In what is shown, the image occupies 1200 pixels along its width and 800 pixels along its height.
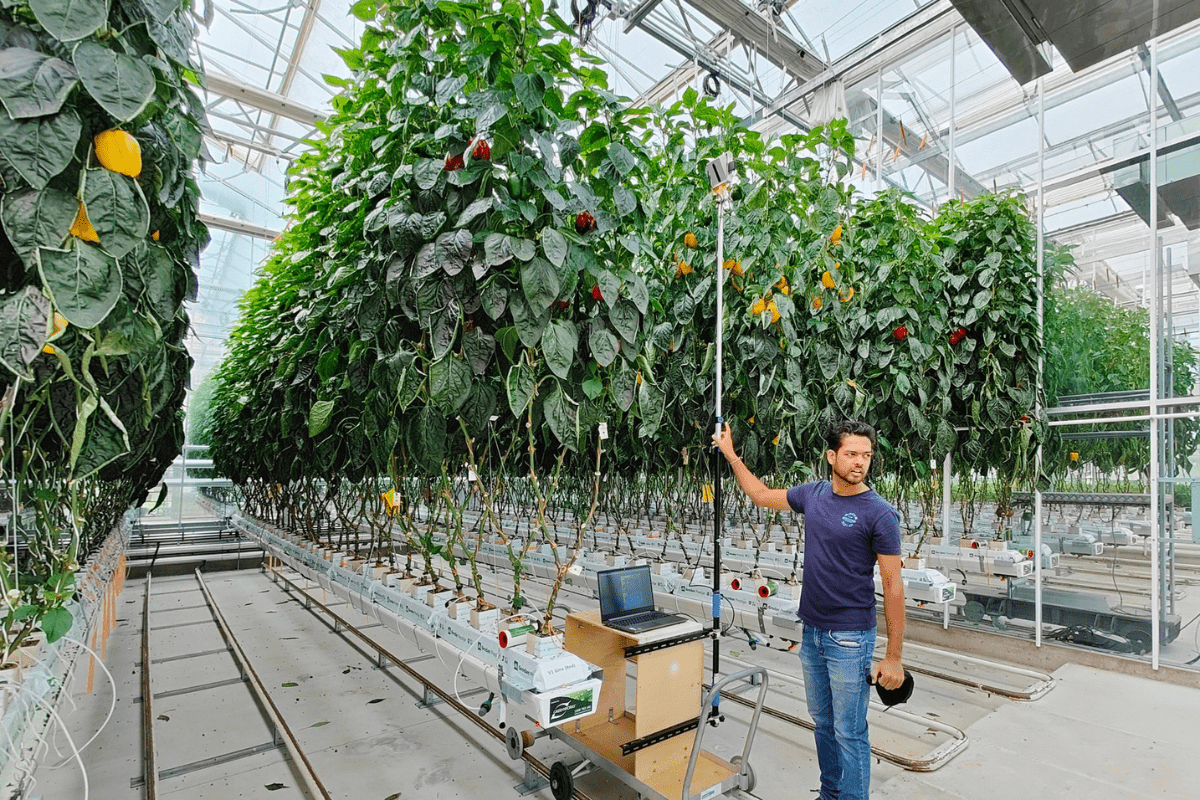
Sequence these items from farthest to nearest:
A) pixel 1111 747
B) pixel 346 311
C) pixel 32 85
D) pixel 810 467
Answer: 1. pixel 810 467
2. pixel 1111 747
3. pixel 346 311
4. pixel 32 85

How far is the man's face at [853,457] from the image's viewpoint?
82.2 inches

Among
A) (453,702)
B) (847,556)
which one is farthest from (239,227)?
(847,556)

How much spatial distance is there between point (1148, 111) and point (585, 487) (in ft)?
20.3

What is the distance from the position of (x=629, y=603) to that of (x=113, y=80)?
85.5 inches

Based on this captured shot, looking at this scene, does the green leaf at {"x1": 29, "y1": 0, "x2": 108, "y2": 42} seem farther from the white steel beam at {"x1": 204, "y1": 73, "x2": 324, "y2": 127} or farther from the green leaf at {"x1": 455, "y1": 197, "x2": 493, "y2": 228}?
the white steel beam at {"x1": 204, "y1": 73, "x2": 324, "y2": 127}

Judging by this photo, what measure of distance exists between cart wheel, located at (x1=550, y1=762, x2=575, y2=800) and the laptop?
54 cm

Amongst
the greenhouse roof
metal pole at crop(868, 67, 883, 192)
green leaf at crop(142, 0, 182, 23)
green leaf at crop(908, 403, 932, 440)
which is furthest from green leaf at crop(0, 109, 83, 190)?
metal pole at crop(868, 67, 883, 192)

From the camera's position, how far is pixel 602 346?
224 cm

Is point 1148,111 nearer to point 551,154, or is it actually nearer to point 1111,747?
point 1111,747

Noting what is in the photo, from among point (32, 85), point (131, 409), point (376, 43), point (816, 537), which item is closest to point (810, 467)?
point (816, 537)

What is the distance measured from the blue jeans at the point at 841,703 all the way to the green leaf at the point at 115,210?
2.11 meters

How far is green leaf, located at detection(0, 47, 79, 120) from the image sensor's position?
929 mm

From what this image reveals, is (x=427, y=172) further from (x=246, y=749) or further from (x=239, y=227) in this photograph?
(x=239, y=227)

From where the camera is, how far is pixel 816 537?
216cm
